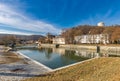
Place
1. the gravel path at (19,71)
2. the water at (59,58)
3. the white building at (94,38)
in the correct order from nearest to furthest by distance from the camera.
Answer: the gravel path at (19,71) < the water at (59,58) < the white building at (94,38)

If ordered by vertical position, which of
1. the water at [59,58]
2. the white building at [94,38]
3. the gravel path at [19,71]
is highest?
the white building at [94,38]

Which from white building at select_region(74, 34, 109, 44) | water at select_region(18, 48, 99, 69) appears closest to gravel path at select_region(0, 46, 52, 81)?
water at select_region(18, 48, 99, 69)

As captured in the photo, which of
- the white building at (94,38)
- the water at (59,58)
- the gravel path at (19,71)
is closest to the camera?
the gravel path at (19,71)

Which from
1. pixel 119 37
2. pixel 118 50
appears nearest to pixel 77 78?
pixel 118 50

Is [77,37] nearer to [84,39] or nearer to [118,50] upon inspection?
[84,39]

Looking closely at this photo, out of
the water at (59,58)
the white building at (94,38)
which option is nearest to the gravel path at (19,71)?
the water at (59,58)

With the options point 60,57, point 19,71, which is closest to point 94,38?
point 60,57

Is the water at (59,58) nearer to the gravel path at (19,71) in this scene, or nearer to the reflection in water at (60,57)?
the reflection in water at (60,57)

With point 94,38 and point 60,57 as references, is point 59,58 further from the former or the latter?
point 94,38

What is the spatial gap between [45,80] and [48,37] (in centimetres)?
8226

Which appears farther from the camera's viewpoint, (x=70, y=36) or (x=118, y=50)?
(x=70, y=36)

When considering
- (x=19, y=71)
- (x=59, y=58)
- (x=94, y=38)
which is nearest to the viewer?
(x=19, y=71)

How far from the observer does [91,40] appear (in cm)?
5741

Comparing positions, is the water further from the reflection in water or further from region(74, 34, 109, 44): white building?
region(74, 34, 109, 44): white building
